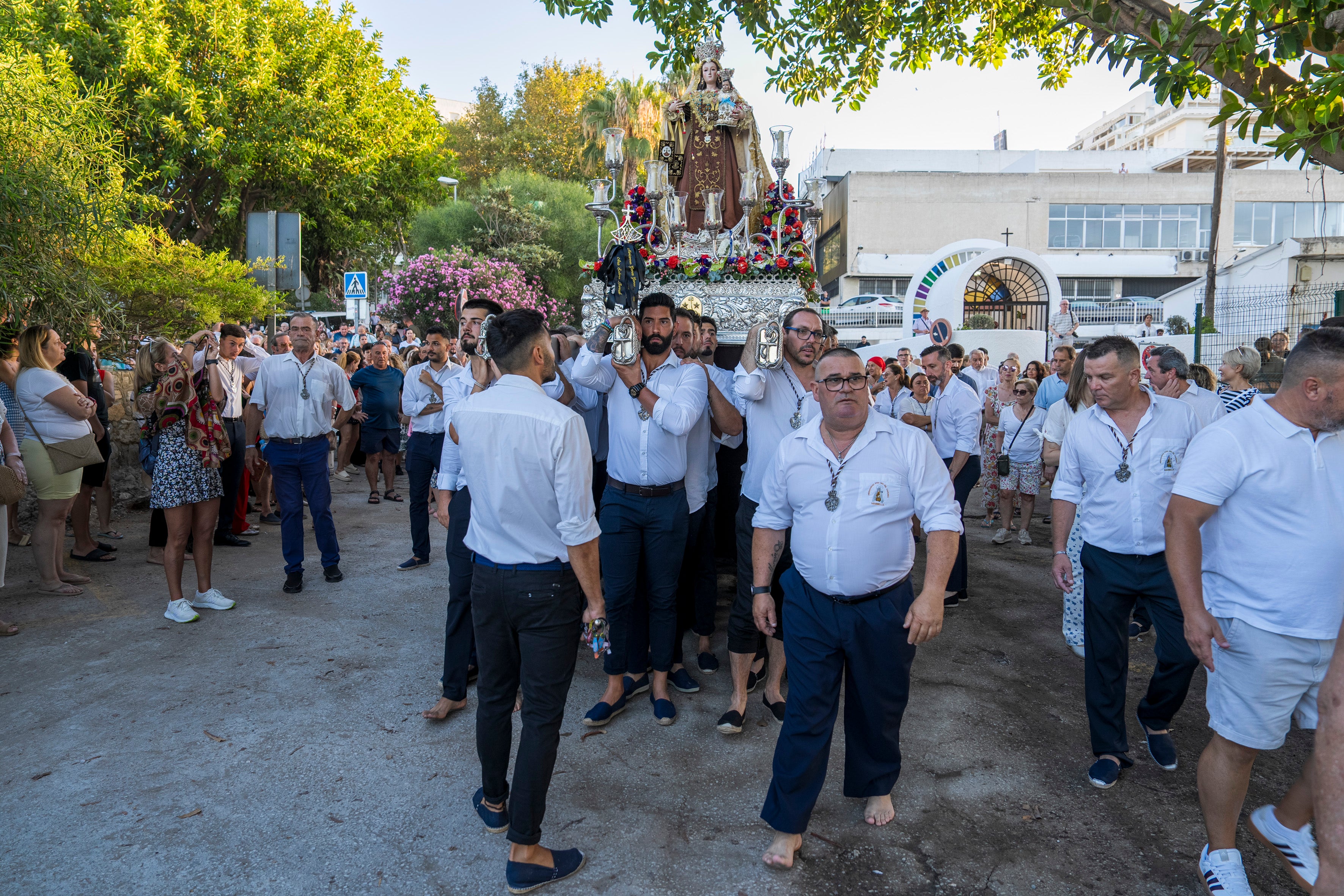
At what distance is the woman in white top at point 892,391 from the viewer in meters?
7.75

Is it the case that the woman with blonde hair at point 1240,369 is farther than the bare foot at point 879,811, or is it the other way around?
the woman with blonde hair at point 1240,369

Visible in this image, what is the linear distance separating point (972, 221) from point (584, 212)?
21212mm

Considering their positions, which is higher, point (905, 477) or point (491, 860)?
point (905, 477)

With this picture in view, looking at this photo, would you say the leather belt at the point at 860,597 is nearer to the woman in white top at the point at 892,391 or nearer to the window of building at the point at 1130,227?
the woman in white top at the point at 892,391

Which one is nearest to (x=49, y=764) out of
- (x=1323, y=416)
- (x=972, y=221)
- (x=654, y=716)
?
(x=654, y=716)

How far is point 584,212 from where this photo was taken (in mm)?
31328

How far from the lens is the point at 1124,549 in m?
3.79

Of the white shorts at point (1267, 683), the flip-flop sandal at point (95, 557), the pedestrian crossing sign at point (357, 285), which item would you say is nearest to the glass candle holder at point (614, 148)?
the white shorts at point (1267, 683)

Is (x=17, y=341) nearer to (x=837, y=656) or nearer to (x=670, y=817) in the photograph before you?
(x=670, y=817)

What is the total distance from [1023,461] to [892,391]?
1598 mm

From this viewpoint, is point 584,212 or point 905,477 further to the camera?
point 584,212

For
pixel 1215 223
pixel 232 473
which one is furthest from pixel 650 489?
pixel 1215 223

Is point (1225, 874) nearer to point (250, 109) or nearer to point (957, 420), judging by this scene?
point (957, 420)

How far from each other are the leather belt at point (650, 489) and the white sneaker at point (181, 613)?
3372mm
